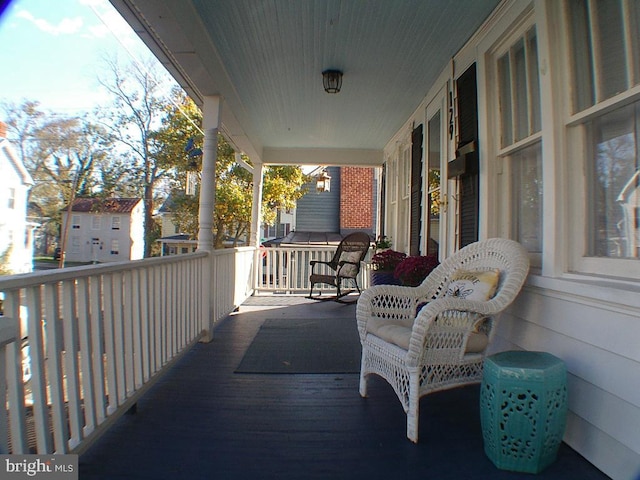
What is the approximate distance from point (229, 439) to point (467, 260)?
1645 millimetres

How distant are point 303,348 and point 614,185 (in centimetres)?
240

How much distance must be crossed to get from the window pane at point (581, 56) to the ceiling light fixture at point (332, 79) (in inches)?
72.8

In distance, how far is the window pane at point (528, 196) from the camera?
2133 mm

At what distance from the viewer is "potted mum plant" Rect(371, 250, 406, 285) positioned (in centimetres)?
395

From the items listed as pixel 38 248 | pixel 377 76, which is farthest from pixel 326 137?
pixel 38 248

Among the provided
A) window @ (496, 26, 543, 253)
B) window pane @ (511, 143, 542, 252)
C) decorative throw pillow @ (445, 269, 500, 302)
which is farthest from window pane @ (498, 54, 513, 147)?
decorative throw pillow @ (445, 269, 500, 302)

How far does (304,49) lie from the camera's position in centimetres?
296

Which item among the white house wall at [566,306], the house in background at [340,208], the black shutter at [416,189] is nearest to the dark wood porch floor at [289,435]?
the white house wall at [566,306]

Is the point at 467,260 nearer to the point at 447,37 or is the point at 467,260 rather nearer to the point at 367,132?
the point at 447,37

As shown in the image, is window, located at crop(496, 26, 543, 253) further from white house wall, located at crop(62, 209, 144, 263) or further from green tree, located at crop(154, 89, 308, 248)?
green tree, located at crop(154, 89, 308, 248)

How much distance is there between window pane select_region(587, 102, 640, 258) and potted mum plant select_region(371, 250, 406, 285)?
2.32 meters

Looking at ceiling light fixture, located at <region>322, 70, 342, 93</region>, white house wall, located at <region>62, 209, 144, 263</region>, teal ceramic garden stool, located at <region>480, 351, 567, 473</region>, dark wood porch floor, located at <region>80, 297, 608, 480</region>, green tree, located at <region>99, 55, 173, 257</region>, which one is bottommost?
dark wood porch floor, located at <region>80, 297, 608, 480</region>

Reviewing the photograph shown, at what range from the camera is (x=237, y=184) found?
9.89 metres

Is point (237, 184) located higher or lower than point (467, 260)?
higher
